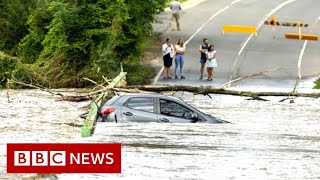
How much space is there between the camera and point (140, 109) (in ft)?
63.1

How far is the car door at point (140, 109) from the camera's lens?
1912 cm

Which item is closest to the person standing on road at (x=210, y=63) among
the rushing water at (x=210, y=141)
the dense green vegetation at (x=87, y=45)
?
the dense green vegetation at (x=87, y=45)

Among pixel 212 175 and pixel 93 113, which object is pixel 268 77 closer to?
pixel 93 113

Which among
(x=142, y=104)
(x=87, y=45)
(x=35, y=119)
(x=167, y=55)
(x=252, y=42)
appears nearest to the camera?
(x=142, y=104)

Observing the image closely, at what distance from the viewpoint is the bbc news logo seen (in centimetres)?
1040

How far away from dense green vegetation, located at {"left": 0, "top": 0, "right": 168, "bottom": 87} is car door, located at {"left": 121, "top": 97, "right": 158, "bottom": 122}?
394 inches

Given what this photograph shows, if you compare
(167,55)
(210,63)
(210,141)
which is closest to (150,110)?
(210,141)

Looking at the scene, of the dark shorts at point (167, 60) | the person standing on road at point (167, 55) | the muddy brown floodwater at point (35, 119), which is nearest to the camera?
the muddy brown floodwater at point (35, 119)

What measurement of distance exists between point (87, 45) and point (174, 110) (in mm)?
13095

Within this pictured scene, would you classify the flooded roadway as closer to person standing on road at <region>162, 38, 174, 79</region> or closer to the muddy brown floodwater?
the muddy brown floodwater

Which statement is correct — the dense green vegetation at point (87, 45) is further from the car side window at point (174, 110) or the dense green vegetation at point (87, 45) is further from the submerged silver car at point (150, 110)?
the car side window at point (174, 110)

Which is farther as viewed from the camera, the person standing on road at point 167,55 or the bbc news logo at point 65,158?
the person standing on road at point 167,55

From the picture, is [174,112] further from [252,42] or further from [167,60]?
[252,42]

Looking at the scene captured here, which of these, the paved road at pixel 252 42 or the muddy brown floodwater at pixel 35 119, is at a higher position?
the paved road at pixel 252 42
